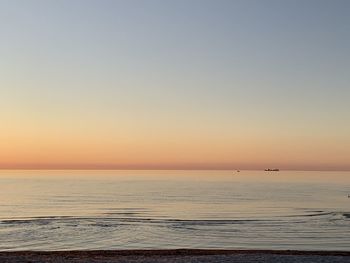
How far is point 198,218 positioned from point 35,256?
3663cm

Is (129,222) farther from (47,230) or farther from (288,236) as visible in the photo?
(288,236)

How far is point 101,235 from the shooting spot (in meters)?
40.7

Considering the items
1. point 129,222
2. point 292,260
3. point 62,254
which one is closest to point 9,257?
point 62,254

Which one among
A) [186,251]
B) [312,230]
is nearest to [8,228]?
[186,251]

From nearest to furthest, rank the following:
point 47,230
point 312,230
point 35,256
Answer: point 35,256 < point 47,230 < point 312,230

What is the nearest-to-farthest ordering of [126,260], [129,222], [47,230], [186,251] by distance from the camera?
[126,260] → [186,251] → [47,230] → [129,222]

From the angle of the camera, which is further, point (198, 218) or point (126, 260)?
point (198, 218)

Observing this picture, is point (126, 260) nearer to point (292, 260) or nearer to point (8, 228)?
point (292, 260)

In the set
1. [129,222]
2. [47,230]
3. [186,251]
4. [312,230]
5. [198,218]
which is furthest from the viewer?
[198,218]

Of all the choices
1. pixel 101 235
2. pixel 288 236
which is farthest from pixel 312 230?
pixel 101 235

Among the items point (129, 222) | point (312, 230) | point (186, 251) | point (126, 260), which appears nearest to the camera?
point (126, 260)

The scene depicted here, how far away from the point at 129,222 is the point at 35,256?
91.7 feet

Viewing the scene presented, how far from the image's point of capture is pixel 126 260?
77.5ft

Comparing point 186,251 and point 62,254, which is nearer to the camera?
point 62,254
